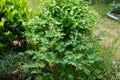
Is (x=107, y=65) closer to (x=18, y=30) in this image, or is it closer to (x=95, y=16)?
(x=95, y=16)

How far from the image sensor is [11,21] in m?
4.59

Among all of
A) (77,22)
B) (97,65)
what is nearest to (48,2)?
(77,22)

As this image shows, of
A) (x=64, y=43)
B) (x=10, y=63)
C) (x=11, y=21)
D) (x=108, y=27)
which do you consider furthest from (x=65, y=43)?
(x=108, y=27)

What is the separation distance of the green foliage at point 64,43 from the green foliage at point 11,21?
1.46ft

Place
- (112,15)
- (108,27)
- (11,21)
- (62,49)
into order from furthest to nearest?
(112,15) → (108,27) → (11,21) → (62,49)

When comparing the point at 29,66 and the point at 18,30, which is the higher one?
the point at 18,30

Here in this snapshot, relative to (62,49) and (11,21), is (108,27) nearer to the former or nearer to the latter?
(11,21)

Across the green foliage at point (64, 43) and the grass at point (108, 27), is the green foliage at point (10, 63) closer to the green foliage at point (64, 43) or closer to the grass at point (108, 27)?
the green foliage at point (64, 43)

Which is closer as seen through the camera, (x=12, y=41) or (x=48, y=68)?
(x=48, y=68)

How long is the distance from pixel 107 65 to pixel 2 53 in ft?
5.49

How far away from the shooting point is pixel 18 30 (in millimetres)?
4746

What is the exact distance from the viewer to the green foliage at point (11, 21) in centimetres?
456

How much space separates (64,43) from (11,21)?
1.13m

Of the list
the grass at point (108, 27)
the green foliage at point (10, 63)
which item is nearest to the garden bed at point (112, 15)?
the grass at point (108, 27)
